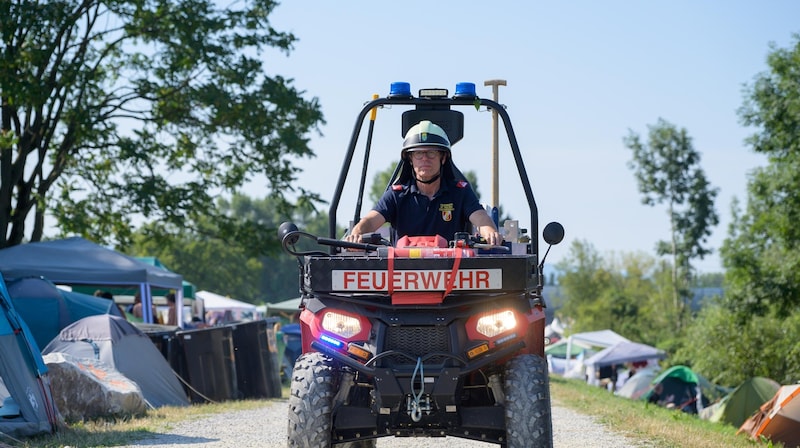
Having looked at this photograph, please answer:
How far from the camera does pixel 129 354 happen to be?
1623 centimetres

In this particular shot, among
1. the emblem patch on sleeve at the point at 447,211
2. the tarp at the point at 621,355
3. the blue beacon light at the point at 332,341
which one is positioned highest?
the emblem patch on sleeve at the point at 447,211

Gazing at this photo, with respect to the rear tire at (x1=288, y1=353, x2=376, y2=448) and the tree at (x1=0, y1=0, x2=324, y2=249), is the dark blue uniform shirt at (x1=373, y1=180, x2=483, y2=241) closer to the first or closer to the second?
the rear tire at (x1=288, y1=353, x2=376, y2=448)

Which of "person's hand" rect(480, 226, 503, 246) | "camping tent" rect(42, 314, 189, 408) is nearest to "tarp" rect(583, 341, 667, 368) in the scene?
"camping tent" rect(42, 314, 189, 408)

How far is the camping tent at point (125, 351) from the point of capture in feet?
51.4

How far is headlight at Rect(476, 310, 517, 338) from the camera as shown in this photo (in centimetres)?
719

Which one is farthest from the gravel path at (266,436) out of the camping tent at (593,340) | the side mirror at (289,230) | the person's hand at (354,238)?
the camping tent at (593,340)

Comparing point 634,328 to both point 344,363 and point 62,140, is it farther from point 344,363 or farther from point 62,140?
point 344,363

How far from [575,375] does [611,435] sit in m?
44.1

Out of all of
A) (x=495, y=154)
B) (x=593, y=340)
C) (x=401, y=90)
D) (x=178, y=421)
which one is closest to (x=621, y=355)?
(x=593, y=340)

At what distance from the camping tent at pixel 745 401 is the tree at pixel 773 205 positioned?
45.4 ft

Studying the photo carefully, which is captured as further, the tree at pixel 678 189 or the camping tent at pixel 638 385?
the tree at pixel 678 189

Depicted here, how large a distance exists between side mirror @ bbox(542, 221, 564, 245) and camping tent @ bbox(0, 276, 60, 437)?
598cm

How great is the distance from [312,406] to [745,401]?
2386 cm

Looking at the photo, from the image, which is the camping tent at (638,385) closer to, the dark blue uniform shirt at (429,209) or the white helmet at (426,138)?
the dark blue uniform shirt at (429,209)
